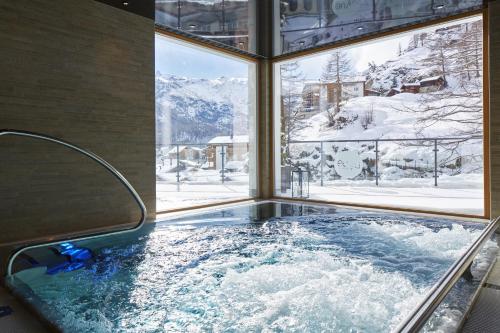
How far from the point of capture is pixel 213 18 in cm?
550

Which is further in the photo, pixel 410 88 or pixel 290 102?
pixel 290 102

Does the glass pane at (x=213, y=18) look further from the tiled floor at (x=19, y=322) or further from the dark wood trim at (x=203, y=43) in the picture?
the tiled floor at (x=19, y=322)

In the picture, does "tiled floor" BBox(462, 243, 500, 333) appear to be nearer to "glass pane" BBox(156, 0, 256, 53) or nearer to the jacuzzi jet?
the jacuzzi jet

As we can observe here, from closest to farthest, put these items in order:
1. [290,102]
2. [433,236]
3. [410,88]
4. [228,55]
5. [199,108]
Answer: [433,236] < [410,88] < [199,108] < [228,55] < [290,102]

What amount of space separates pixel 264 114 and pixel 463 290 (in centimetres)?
562

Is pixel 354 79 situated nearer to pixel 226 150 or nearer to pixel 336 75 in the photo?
pixel 336 75

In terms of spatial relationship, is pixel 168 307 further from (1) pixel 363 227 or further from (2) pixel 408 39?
(2) pixel 408 39

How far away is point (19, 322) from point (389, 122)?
18.2ft

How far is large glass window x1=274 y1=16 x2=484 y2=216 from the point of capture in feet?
17.0

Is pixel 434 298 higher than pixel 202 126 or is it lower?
lower

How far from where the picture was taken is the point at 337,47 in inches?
251

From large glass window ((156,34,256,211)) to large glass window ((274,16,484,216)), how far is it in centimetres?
71

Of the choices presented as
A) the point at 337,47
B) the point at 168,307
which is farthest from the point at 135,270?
the point at 337,47

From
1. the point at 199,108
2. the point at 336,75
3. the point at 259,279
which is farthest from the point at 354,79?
the point at 259,279
